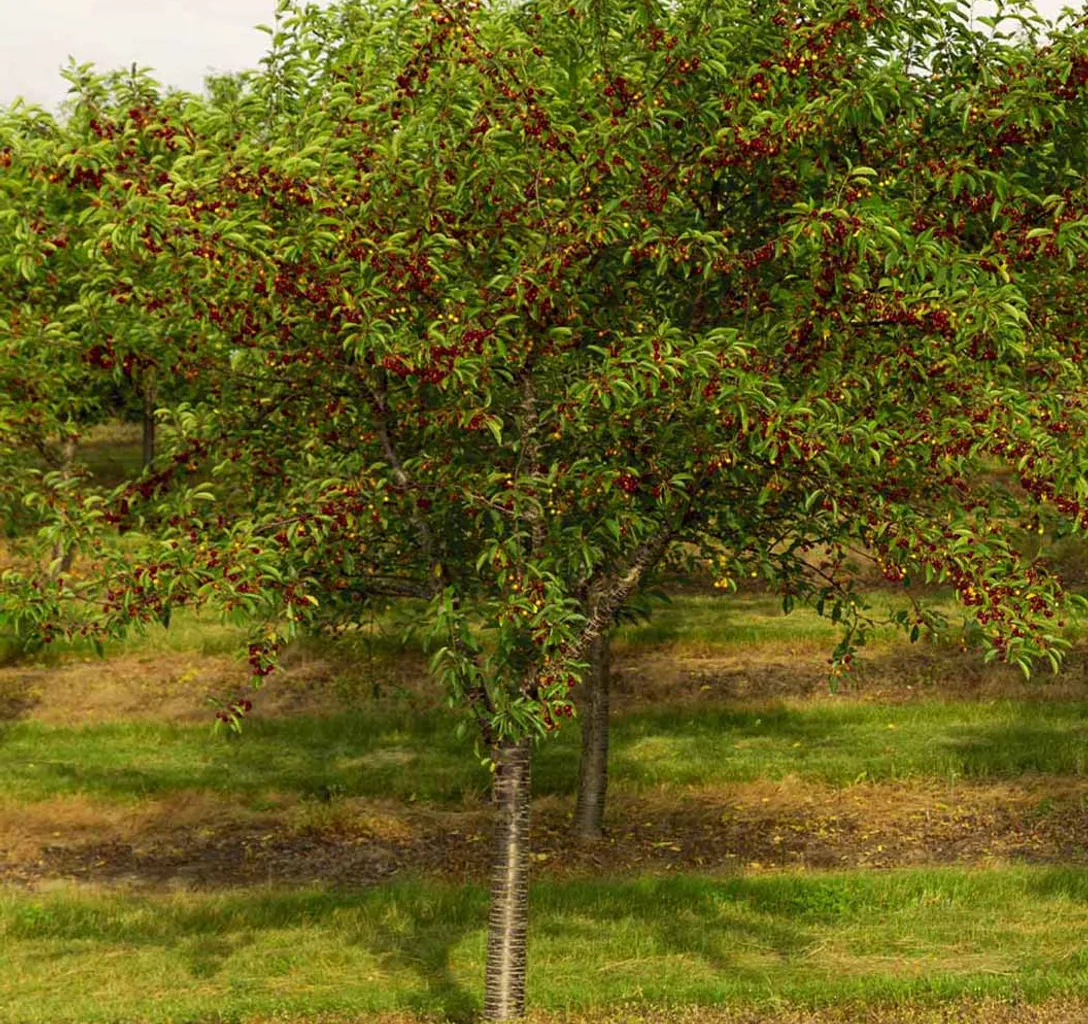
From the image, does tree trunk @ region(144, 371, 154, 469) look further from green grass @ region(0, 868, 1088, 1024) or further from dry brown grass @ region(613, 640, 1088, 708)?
green grass @ region(0, 868, 1088, 1024)

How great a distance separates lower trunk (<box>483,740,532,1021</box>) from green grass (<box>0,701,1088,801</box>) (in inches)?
330

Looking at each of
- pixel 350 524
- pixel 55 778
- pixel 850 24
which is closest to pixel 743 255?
pixel 850 24

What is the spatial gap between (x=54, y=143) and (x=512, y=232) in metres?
3.49

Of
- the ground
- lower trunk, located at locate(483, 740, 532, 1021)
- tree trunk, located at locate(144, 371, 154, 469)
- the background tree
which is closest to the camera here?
the background tree

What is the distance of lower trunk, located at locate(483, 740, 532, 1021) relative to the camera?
1221cm

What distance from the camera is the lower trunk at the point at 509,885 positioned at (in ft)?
40.1

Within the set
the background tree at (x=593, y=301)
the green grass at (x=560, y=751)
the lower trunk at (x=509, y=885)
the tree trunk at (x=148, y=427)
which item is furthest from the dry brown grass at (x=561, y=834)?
the tree trunk at (x=148, y=427)

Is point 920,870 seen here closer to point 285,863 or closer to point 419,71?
point 285,863

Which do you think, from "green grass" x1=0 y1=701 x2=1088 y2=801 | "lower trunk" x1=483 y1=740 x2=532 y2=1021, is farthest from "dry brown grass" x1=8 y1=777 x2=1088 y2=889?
"lower trunk" x1=483 y1=740 x2=532 y2=1021

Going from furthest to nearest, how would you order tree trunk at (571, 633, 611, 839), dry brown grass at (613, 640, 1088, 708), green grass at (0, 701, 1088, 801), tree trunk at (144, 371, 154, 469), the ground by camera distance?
tree trunk at (144, 371, 154, 469) < dry brown grass at (613, 640, 1088, 708) < green grass at (0, 701, 1088, 801) < tree trunk at (571, 633, 611, 839) < the ground

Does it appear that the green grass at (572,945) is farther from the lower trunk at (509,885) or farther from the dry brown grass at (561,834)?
the dry brown grass at (561,834)

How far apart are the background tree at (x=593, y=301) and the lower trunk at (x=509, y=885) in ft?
0.42

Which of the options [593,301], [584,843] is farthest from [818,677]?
[593,301]

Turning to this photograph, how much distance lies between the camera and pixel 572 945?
49.3 ft
